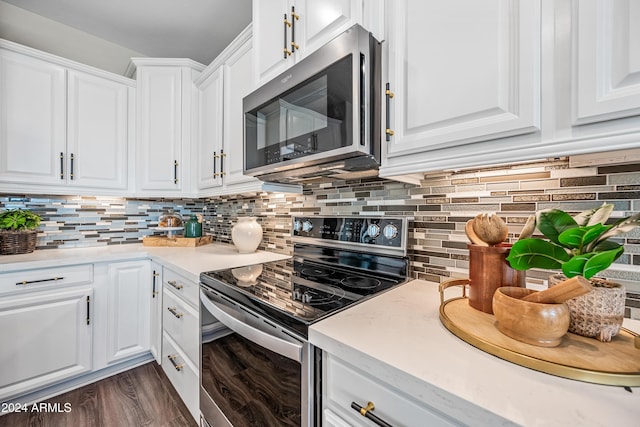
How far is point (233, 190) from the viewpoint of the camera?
175 cm

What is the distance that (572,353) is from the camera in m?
0.51

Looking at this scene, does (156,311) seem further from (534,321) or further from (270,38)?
(534,321)

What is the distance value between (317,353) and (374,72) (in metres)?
0.89

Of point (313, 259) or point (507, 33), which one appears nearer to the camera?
point (507, 33)

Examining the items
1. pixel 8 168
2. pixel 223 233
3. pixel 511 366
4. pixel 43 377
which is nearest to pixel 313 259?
pixel 511 366

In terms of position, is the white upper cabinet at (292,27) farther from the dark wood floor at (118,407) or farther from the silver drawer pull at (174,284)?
the dark wood floor at (118,407)

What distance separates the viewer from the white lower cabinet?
1.29 metres

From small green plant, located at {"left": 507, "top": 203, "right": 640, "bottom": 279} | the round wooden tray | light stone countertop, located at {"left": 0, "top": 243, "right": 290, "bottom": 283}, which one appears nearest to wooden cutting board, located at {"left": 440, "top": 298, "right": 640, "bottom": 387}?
the round wooden tray

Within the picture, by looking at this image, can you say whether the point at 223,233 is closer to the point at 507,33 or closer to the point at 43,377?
the point at 43,377

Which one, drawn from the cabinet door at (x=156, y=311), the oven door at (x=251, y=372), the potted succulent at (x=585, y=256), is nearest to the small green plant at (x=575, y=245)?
the potted succulent at (x=585, y=256)

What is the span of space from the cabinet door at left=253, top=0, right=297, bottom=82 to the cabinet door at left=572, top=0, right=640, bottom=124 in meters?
0.98

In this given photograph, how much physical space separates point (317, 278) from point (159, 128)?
1.93 meters

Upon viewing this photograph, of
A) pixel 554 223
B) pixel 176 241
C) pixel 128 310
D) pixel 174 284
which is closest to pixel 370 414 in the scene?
pixel 554 223

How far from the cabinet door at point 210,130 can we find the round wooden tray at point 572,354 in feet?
5.69
